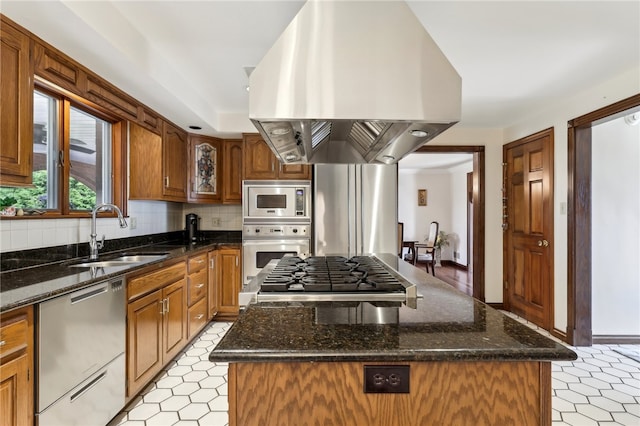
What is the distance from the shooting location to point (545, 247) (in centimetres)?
330

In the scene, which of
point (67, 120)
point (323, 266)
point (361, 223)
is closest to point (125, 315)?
point (323, 266)

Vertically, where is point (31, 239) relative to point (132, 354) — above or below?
above

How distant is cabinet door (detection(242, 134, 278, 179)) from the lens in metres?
3.56

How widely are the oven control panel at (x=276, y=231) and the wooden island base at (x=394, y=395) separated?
105 inches

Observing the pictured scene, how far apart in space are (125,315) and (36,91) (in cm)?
143

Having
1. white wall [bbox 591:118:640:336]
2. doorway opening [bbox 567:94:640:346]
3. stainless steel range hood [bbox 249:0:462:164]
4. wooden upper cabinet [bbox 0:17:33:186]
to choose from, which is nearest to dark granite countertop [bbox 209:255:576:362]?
stainless steel range hood [bbox 249:0:462:164]

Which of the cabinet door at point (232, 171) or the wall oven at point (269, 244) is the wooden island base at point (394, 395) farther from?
the cabinet door at point (232, 171)

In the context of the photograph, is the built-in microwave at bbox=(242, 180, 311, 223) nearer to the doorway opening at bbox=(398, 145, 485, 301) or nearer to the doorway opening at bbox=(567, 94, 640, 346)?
the doorway opening at bbox=(398, 145, 485, 301)

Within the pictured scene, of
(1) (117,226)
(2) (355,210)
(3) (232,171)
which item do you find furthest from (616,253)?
(1) (117,226)

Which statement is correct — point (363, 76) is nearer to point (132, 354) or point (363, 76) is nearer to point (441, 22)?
point (441, 22)

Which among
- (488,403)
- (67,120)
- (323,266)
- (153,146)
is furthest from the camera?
(153,146)

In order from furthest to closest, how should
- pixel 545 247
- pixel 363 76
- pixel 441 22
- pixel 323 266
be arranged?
pixel 545 247 → pixel 441 22 → pixel 323 266 → pixel 363 76

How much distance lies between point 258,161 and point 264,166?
8 cm

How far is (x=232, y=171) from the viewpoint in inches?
152
